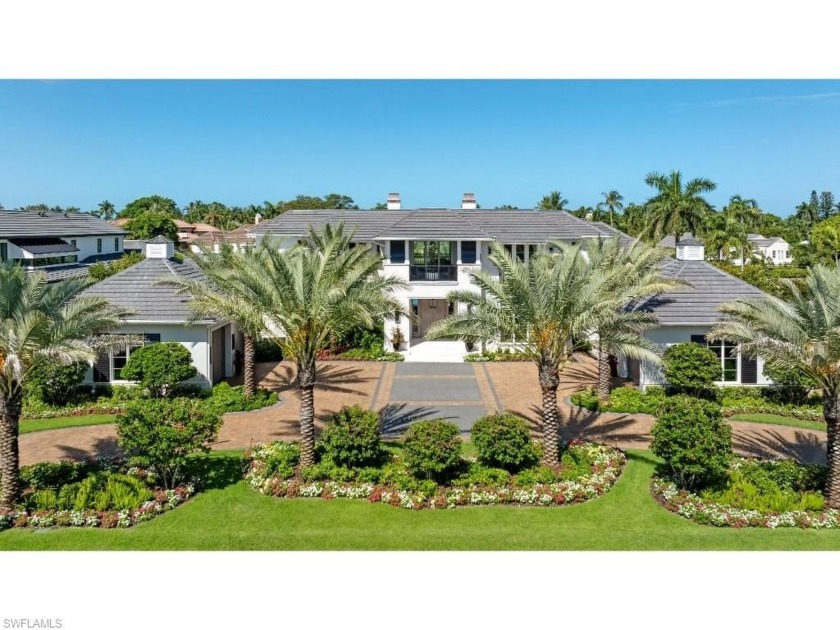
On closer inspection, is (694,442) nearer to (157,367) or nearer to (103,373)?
(157,367)

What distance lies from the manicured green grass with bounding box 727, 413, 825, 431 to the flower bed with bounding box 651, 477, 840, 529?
6728 millimetres

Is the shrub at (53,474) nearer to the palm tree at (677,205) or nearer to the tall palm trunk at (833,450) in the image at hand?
the tall palm trunk at (833,450)

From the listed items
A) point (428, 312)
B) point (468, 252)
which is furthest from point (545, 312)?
point (428, 312)

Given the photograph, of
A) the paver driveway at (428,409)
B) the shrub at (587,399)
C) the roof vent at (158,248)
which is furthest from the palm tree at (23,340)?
the shrub at (587,399)

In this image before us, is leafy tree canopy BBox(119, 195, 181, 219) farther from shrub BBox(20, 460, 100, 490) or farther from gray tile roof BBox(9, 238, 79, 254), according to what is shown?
shrub BBox(20, 460, 100, 490)

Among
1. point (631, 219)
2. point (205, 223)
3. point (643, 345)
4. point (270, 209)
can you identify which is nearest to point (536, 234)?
point (643, 345)

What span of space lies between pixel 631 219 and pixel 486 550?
190 feet

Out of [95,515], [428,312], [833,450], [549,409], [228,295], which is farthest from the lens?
[428,312]

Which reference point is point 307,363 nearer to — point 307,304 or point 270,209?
point 307,304

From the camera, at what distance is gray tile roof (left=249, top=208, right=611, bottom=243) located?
2941 centimetres

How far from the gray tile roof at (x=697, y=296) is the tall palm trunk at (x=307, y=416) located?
13.0 m

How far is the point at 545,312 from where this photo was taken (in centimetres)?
1460

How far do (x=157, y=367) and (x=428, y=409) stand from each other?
29.4 feet

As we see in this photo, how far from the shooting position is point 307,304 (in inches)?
560
